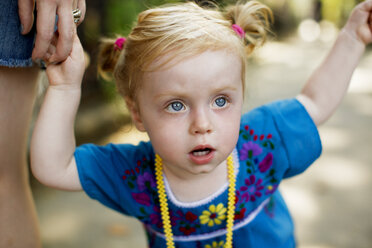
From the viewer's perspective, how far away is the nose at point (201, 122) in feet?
3.84

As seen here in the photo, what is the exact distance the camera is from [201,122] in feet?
3.84

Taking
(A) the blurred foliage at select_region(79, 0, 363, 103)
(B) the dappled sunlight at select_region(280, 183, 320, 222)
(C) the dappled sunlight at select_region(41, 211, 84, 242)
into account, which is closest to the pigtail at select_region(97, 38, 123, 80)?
(A) the blurred foliage at select_region(79, 0, 363, 103)

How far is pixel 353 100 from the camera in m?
4.65

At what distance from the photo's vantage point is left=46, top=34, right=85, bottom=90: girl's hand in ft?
4.20

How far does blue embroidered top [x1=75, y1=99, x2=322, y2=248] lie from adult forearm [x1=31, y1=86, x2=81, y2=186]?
0.29 ft

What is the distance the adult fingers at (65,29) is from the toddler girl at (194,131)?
0.22ft

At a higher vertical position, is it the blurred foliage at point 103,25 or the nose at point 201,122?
the nose at point 201,122

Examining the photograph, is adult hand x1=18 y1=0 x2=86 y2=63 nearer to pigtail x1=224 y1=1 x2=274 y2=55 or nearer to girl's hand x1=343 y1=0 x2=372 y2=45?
pigtail x1=224 y1=1 x2=274 y2=55

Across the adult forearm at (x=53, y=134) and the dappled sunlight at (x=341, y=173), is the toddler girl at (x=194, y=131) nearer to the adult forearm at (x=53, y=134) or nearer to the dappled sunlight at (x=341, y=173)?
the adult forearm at (x=53, y=134)

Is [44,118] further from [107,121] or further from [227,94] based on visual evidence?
[107,121]

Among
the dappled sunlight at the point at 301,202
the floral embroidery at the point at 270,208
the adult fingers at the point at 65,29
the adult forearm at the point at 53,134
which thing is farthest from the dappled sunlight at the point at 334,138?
the adult fingers at the point at 65,29

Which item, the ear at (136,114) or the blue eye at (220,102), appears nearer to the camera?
the blue eye at (220,102)

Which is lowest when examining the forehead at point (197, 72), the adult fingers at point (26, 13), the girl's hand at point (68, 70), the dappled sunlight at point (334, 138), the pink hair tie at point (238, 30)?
the dappled sunlight at point (334, 138)

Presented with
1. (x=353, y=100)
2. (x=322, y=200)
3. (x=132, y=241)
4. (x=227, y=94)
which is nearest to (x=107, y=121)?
(x=132, y=241)
